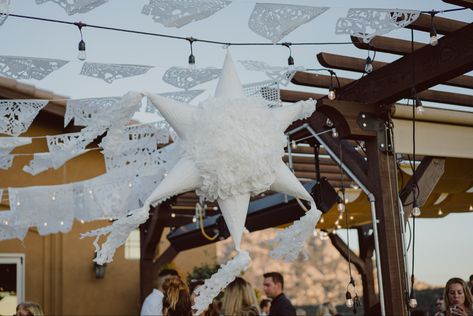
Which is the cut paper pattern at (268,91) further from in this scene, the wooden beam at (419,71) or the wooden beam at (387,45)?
the wooden beam at (419,71)

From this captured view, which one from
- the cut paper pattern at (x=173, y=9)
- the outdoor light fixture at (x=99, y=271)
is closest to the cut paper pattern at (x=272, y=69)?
the cut paper pattern at (x=173, y=9)

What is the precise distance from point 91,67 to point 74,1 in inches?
30.6

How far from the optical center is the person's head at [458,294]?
4176mm

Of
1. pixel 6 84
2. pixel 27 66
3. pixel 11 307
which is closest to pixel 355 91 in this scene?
pixel 27 66

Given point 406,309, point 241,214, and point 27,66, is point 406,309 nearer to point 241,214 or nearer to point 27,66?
point 241,214

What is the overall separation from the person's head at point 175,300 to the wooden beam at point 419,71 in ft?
5.55

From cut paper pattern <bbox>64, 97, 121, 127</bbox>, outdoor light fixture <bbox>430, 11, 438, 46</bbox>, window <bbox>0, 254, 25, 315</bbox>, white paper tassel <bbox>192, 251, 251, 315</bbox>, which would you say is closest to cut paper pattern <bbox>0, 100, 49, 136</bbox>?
cut paper pattern <bbox>64, 97, 121, 127</bbox>

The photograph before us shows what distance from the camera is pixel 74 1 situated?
8.80 feet

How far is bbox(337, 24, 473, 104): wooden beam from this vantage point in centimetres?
341

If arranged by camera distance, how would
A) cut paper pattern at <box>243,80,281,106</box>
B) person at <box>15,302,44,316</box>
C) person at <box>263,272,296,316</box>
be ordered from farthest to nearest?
person at <box>15,302,44,316</box> → person at <box>263,272,296,316</box> → cut paper pattern at <box>243,80,281,106</box>

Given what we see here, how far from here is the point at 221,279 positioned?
90.4 inches

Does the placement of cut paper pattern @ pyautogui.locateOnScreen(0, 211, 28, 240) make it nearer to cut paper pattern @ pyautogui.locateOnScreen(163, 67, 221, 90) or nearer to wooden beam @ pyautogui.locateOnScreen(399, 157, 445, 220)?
cut paper pattern @ pyautogui.locateOnScreen(163, 67, 221, 90)

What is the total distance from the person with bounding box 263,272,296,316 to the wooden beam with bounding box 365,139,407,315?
34.9 inches

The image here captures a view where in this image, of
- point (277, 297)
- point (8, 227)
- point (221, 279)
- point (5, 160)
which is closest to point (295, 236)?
point (221, 279)
